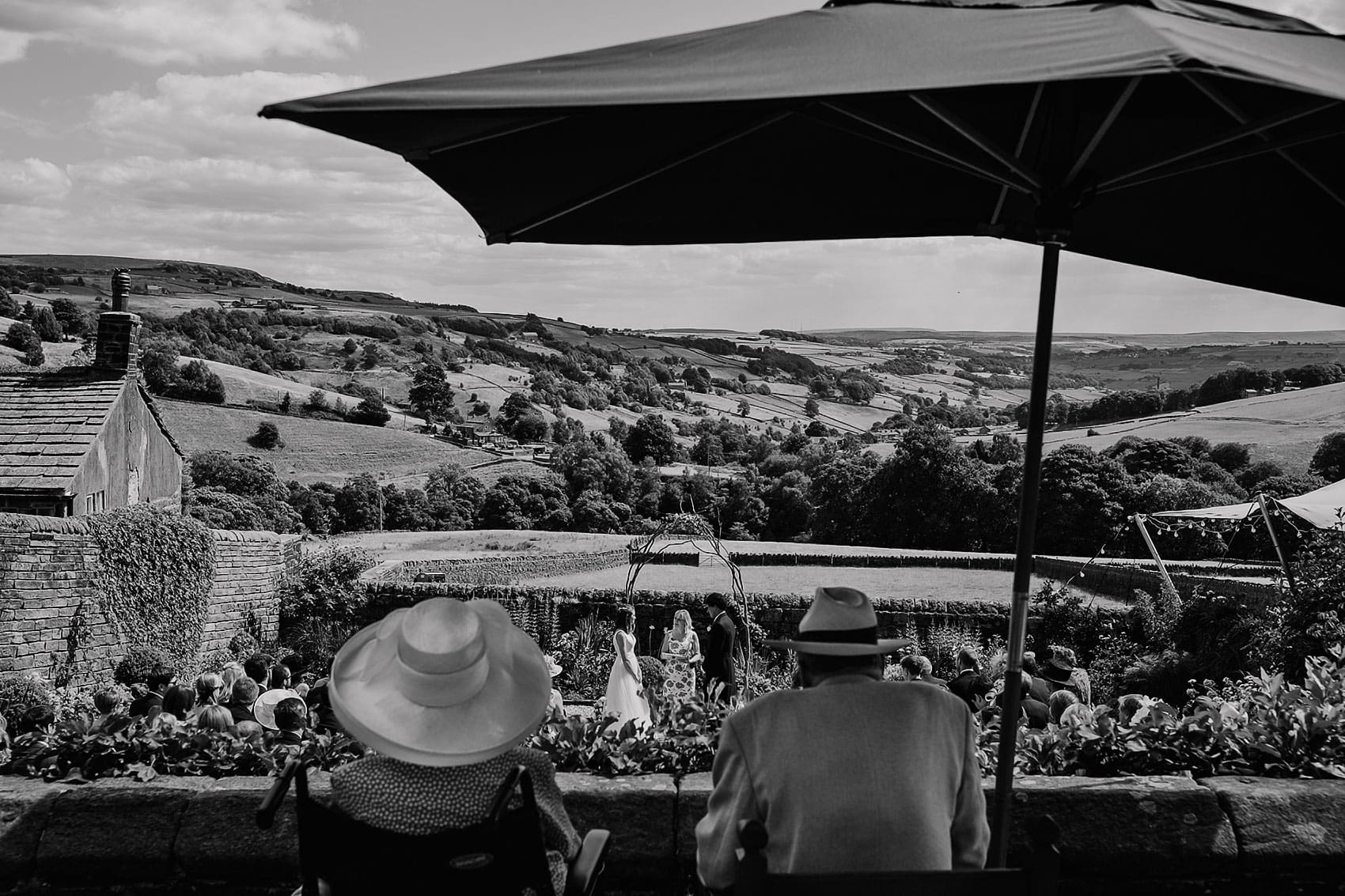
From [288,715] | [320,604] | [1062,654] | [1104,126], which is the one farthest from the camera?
[320,604]

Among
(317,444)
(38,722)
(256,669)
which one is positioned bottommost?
(317,444)

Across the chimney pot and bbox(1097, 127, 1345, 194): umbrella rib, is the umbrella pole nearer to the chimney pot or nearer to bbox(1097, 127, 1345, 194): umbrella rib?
bbox(1097, 127, 1345, 194): umbrella rib

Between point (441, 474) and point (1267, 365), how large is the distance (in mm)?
81735

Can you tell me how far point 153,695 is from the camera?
24.6 ft

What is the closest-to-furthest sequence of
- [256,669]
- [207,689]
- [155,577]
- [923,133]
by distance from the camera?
[923,133] → [207,689] → [256,669] → [155,577]

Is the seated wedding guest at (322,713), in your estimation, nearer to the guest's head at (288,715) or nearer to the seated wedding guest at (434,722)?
the guest's head at (288,715)

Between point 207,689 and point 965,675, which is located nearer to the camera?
point 207,689

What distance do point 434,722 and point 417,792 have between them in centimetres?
16

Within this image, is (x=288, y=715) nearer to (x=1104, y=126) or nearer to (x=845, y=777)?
(x=845, y=777)

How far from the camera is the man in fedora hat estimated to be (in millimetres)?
2326

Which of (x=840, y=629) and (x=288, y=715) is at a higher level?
(x=840, y=629)

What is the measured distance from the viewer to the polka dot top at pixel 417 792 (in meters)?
2.48

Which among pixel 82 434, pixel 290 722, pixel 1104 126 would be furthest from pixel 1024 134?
pixel 82 434

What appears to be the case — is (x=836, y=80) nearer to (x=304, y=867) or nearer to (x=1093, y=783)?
(x=304, y=867)
